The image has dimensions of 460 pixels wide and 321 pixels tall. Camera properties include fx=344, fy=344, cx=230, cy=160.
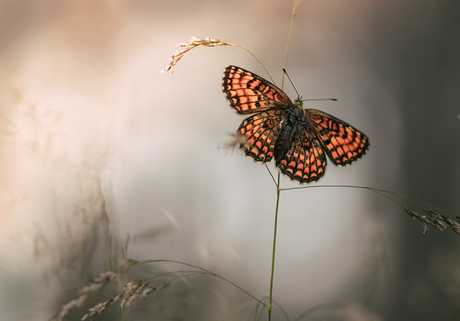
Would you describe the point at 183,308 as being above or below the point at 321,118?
below

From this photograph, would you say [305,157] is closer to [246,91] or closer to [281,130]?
[281,130]

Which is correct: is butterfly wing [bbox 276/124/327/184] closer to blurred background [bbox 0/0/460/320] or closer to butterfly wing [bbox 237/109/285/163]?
butterfly wing [bbox 237/109/285/163]

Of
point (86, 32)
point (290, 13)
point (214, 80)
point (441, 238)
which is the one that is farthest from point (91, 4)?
point (441, 238)

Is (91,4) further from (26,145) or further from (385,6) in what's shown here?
(385,6)

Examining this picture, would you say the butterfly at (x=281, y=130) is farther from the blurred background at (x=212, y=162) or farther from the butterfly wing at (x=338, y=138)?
the blurred background at (x=212, y=162)

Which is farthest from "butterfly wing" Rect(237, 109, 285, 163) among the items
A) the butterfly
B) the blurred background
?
the blurred background

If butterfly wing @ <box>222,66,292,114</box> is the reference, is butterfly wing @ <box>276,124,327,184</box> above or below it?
below

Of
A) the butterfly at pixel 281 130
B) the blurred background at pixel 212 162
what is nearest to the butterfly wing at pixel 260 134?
the butterfly at pixel 281 130
